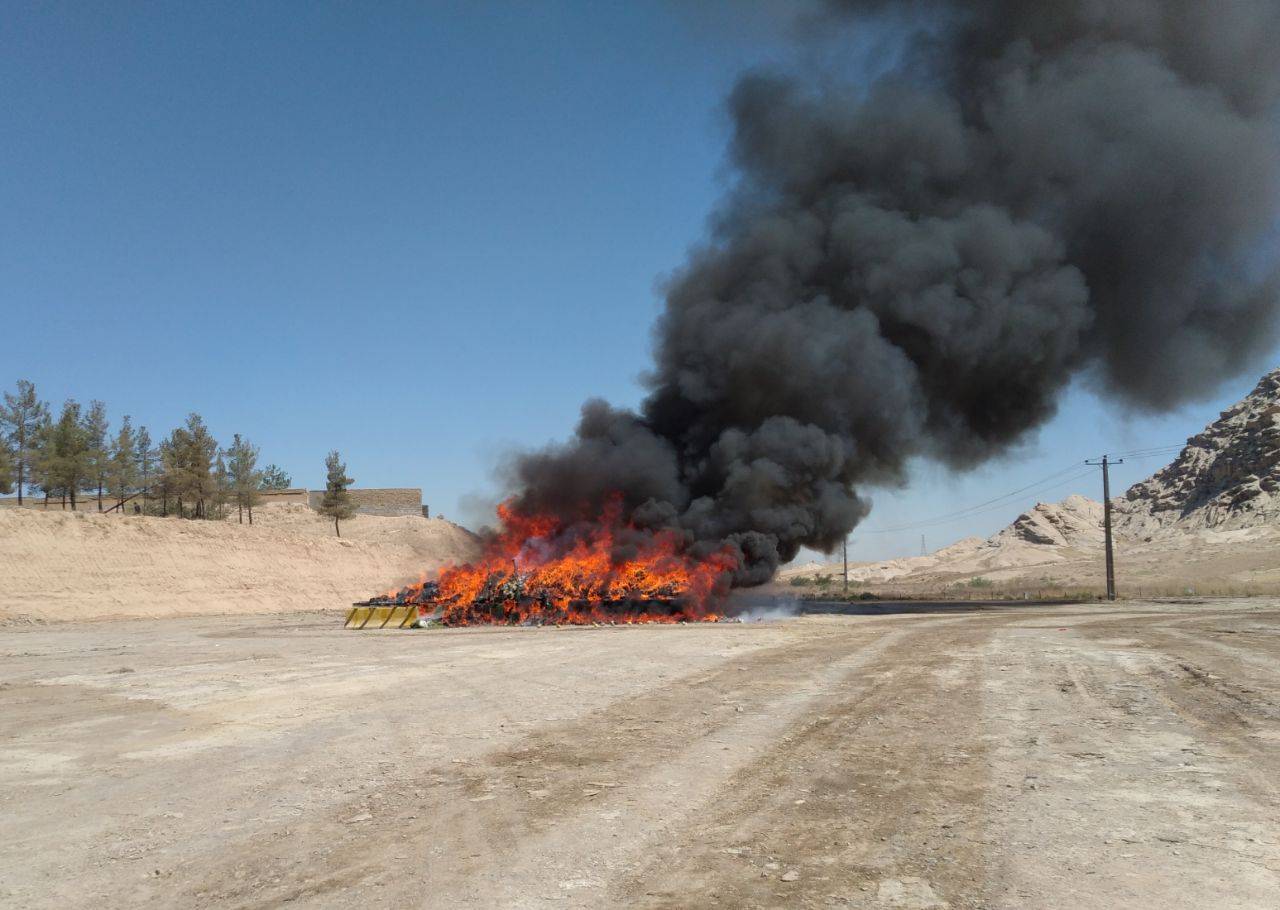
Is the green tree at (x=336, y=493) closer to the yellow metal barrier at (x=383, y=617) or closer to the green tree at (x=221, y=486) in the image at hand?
the green tree at (x=221, y=486)

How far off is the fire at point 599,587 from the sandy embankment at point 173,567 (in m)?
9.73

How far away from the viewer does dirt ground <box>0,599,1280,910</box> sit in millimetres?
5254

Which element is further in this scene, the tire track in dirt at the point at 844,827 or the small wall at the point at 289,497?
the small wall at the point at 289,497

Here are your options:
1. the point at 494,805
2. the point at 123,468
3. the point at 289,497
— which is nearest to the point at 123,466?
the point at 123,468

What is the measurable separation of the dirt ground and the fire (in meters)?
12.3

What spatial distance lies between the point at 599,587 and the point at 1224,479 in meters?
77.5

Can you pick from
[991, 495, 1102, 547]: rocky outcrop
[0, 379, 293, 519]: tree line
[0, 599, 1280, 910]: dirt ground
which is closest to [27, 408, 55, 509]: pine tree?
[0, 379, 293, 519]: tree line

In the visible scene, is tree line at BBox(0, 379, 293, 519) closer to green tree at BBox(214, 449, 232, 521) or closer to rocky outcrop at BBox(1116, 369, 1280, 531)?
green tree at BBox(214, 449, 232, 521)

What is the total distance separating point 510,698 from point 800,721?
421 centimetres

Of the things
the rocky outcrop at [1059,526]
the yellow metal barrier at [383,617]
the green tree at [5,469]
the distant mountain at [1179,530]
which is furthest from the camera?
the rocky outcrop at [1059,526]

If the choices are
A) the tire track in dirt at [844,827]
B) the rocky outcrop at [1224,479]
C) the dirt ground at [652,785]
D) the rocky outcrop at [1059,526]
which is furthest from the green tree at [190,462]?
the rocky outcrop at [1059,526]

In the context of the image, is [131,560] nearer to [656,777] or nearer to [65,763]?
[65,763]

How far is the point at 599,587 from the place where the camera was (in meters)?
28.4

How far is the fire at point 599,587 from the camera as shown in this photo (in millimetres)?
28188
